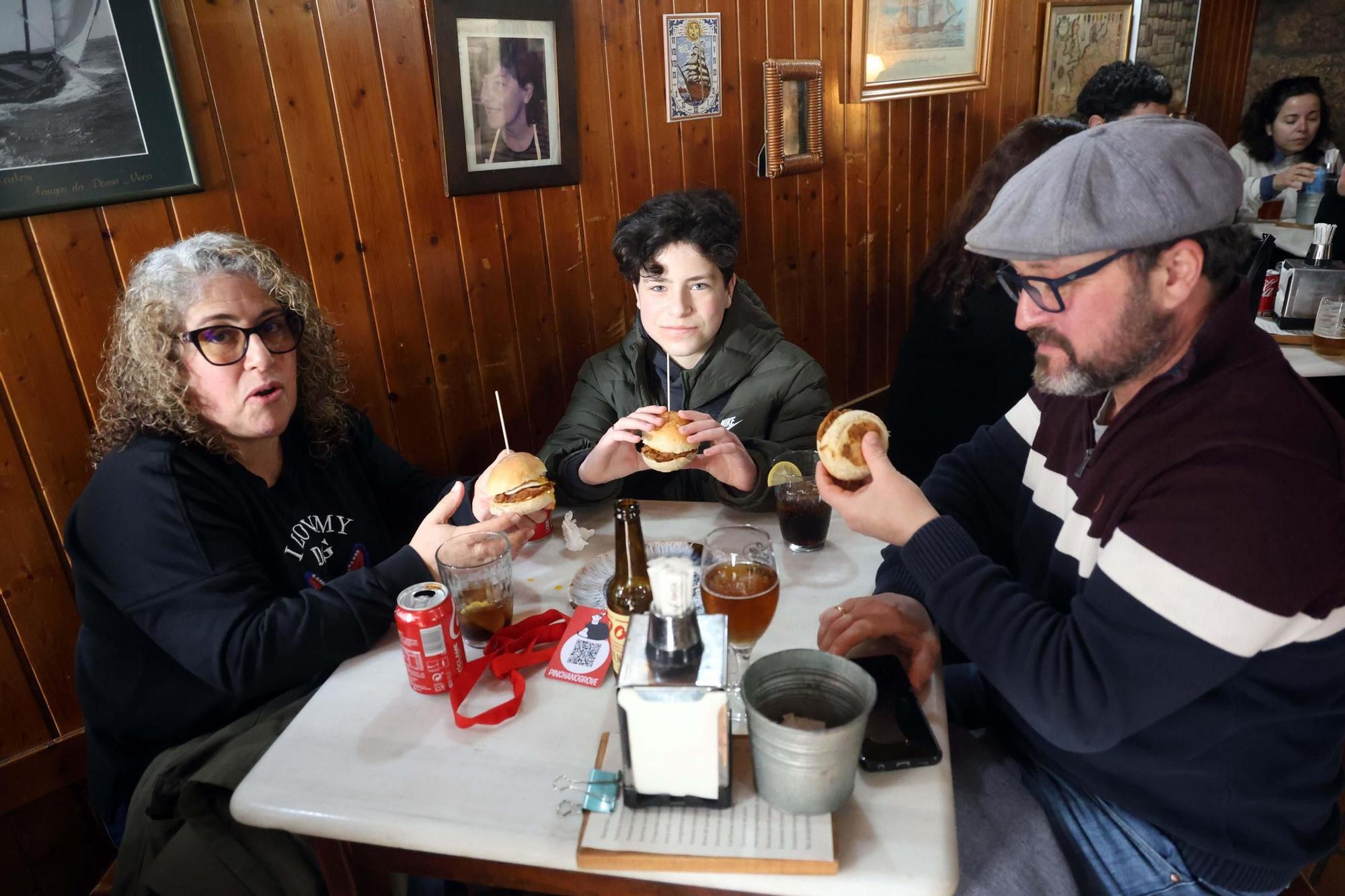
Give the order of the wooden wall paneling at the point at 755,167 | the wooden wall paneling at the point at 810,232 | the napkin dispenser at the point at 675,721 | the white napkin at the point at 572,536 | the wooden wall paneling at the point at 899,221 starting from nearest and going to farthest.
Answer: the napkin dispenser at the point at 675,721 < the white napkin at the point at 572,536 < the wooden wall paneling at the point at 755,167 < the wooden wall paneling at the point at 810,232 < the wooden wall paneling at the point at 899,221

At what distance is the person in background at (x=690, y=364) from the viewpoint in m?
2.00

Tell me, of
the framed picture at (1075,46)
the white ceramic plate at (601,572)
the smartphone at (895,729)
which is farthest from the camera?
the framed picture at (1075,46)

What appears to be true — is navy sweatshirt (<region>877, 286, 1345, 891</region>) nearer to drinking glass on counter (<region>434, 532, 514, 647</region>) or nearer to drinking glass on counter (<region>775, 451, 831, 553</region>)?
drinking glass on counter (<region>775, 451, 831, 553</region>)

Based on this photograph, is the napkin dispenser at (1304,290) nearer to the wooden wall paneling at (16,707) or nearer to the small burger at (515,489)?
the small burger at (515,489)

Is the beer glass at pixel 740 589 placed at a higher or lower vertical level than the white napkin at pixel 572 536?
higher

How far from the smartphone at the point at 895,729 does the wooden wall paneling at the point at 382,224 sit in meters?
1.56

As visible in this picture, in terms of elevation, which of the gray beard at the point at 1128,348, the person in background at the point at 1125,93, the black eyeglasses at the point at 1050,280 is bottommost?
the gray beard at the point at 1128,348

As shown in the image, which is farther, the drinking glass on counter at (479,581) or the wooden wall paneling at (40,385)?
the wooden wall paneling at (40,385)

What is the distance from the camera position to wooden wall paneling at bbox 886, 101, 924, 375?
3668 mm

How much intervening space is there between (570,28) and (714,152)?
2.36 feet

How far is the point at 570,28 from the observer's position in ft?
7.80

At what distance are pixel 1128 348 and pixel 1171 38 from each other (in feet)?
16.1

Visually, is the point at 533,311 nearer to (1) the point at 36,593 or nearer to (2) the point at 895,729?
(1) the point at 36,593

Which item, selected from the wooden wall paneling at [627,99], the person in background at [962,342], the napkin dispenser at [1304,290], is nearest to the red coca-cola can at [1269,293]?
the napkin dispenser at [1304,290]
